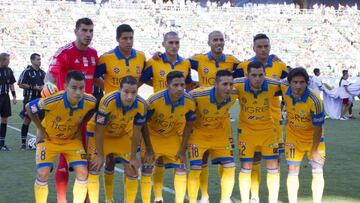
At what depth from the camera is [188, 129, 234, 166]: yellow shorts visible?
7.70 meters

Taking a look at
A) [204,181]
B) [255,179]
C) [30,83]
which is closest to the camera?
[204,181]

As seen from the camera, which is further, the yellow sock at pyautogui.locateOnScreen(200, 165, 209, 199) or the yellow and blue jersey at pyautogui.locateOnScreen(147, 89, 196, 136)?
the yellow sock at pyautogui.locateOnScreen(200, 165, 209, 199)

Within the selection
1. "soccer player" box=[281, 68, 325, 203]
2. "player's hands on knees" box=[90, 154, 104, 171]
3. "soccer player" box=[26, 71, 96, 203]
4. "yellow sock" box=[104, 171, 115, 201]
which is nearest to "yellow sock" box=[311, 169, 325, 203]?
"soccer player" box=[281, 68, 325, 203]

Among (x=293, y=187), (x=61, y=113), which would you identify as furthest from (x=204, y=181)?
(x=61, y=113)

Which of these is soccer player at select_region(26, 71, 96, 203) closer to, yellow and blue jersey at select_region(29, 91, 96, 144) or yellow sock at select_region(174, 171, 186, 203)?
yellow and blue jersey at select_region(29, 91, 96, 144)

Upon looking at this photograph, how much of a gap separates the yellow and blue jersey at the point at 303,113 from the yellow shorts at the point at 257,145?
11.2 inches

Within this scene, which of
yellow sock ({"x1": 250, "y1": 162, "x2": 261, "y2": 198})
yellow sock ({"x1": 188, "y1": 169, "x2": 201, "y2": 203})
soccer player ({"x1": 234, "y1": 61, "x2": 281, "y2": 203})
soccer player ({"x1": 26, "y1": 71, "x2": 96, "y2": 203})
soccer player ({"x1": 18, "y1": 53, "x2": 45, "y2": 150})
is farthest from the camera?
soccer player ({"x1": 18, "y1": 53, "x2": 45, "y2": 150})

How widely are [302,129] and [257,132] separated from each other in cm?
55

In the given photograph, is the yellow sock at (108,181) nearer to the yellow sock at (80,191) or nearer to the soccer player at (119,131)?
the soccer player at (119,131)

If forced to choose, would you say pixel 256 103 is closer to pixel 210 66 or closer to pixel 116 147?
pixel 210 66

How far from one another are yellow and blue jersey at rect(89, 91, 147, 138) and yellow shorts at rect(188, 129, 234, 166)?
2.73 ft

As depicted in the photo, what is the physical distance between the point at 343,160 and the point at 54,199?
6045mm

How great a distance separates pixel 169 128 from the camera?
7645 mm

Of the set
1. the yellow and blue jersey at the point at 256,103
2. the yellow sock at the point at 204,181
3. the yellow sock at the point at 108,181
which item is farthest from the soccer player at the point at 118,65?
the yellow and blue jersey at the point at 256,103
